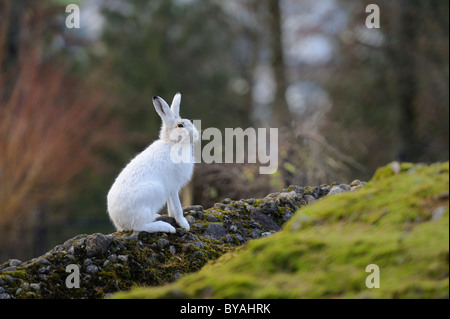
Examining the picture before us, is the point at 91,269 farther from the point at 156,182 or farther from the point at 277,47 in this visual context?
the point at 277,47

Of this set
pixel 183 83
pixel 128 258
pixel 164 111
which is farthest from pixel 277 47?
pixel 128 258

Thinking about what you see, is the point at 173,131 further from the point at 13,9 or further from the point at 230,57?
the point at 230,57

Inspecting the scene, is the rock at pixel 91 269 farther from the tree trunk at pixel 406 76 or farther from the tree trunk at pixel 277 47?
the tree trunk at pixel 277 47

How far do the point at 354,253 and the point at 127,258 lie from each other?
7.57 ft

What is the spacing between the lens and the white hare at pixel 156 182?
203 inches

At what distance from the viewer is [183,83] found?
21125 millimetres

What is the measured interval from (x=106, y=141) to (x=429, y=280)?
18040 mm

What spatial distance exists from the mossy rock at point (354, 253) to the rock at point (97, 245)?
58.0 inches

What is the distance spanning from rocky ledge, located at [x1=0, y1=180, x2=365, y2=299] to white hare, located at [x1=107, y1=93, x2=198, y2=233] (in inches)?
4.8

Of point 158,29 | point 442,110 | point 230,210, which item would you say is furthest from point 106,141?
point 230,210

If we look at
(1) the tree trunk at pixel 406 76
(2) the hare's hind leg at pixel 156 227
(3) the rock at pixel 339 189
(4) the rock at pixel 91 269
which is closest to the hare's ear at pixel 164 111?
(2) the hare's hind leg at pixel 156 227

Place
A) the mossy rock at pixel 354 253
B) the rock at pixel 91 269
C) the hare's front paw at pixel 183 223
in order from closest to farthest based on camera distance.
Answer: the mossy rock at pixel 354 253 → the rock at pixel 91 269 → the hare's front paw at pixel 183 223


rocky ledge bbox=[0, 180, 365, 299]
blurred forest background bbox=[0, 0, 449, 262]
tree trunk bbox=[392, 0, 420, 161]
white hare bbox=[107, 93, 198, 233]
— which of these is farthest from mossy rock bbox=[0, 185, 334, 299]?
tree trunk bbox=[392, 0, 420, 161]
